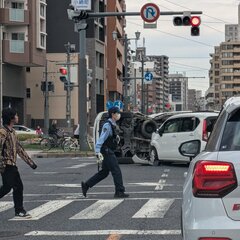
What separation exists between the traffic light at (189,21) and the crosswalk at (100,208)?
12951 mm

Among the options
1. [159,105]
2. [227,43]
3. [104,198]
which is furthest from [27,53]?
[159,105]

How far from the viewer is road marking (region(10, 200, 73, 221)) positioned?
31.7 feet

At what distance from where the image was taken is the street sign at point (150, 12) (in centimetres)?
2312

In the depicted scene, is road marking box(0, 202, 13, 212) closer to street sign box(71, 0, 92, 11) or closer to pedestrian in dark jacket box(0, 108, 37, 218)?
pedestrian in dark jacket box(0, 108, 37, 218)

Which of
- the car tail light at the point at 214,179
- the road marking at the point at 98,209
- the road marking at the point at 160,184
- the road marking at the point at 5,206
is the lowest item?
the road marking at the point at 160,184

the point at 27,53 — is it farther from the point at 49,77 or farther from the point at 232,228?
the point at 232,228

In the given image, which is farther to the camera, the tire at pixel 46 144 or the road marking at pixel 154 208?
the tire at pixel 46 144

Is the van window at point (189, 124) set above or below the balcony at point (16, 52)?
below

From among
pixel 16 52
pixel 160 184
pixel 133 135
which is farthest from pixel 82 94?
pixel 16 52

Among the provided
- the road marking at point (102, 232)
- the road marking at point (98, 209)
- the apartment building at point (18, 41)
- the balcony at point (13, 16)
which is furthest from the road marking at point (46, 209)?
the balcony at point (13, 16)

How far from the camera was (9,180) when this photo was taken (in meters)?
9.19

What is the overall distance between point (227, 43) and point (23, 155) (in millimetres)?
121611

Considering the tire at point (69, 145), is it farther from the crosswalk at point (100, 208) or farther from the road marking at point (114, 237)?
the road marking at point (114, 237)

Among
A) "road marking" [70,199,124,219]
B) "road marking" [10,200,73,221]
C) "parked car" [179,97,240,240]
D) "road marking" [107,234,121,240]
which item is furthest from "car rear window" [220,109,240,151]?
"road marking" [10,200,73,221]
